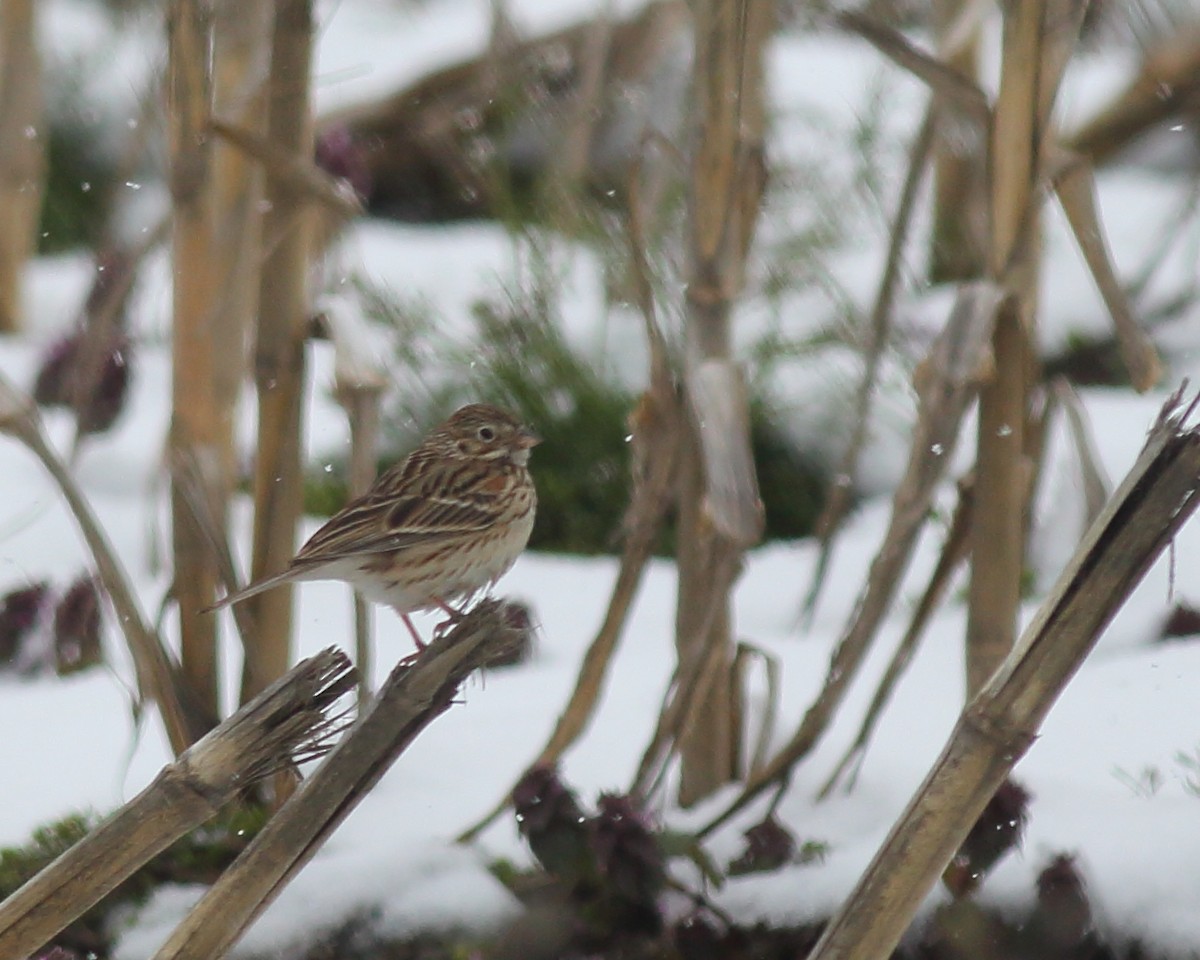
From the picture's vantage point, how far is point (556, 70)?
684 centimetres

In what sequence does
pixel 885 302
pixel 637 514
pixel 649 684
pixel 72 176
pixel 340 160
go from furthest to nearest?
pixel 72 176, pixel 340 160, pixel 649 684, pixel 885 302, pixel 637 514

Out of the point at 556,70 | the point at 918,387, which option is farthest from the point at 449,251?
the point at 918,387

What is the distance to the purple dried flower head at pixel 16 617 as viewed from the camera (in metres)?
4.08

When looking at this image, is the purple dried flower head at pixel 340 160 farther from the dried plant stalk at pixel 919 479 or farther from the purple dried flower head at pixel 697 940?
the purple dried flower head at pixel 697 940

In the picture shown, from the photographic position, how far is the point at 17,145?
5.86m

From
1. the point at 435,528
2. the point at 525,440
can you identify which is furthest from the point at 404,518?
the point at 525,440

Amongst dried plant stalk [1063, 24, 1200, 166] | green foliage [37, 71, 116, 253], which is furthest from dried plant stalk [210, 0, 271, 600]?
green foliage [37, 71, 116, 253]

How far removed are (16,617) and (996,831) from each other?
7.88ft

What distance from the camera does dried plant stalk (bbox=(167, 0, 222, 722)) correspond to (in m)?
3.11

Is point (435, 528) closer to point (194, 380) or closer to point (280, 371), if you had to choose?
point (280, 371)

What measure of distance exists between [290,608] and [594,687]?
0.61 meters

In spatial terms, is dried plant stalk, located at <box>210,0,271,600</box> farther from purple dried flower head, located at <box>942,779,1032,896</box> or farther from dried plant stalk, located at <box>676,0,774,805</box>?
purple dried flower head, located at <box>942,779,1032,896</box>

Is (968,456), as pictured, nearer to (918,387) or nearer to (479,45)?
(918,387)

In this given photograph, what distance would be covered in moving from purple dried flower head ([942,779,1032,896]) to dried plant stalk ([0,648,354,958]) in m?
1.23
